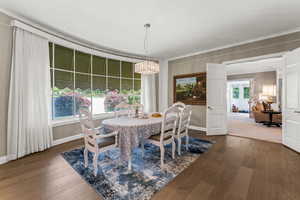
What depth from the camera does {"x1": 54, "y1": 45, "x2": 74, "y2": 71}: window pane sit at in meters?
3.39

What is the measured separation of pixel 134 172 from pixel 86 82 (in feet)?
9.91

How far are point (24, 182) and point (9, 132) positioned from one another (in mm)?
1174

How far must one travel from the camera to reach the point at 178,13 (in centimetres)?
249

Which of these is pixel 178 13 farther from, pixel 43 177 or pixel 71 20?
pixel 43 177

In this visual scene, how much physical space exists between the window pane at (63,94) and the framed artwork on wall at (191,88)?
11.9 feet

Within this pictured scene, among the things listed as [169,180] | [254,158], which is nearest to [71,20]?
[169,180]

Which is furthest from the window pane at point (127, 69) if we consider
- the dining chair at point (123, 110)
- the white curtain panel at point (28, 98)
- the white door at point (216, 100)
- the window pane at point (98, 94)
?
the white door at point (216, 100)

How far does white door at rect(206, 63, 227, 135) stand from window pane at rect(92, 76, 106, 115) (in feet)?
11.1

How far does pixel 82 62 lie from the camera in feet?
12.7

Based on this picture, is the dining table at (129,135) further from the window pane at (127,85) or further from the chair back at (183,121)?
the window pane at (127,85)

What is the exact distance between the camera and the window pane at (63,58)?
339cm

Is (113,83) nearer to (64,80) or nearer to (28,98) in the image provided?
(64,80)

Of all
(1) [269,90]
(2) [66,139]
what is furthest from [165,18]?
(1) [269,90]

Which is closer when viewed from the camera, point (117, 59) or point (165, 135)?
point (165, 135)
